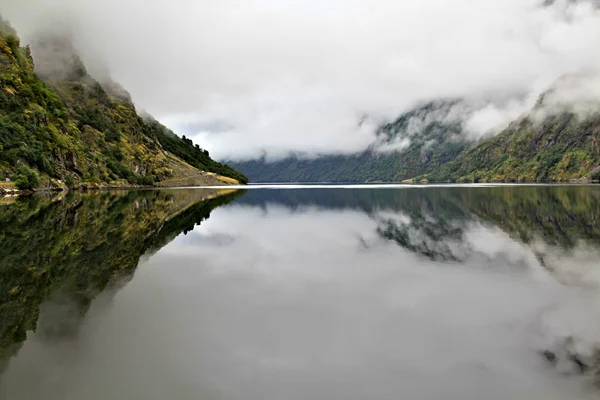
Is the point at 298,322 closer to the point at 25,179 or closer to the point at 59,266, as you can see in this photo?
the point at 59,266

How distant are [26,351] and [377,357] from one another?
9.39 metres

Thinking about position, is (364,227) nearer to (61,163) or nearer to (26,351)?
(26,351)

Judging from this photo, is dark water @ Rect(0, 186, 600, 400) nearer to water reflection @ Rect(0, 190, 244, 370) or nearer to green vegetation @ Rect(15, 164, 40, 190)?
water reflection @ Rect(0, 190, 244, 370)

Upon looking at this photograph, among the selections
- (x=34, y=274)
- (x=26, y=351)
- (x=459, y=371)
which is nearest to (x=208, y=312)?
(x=26, y=351)

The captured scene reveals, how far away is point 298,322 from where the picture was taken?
13.6 metres

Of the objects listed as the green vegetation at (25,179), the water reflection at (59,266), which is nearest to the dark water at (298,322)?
the water reflection at (59,266)

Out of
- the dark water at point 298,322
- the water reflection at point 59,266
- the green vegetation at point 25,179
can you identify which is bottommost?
the water reflection at point 59,266

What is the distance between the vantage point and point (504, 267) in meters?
22.6

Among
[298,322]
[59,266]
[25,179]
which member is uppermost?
[25,179]

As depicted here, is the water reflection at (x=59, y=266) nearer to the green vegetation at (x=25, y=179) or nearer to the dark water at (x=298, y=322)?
the dark water at (x=298, y=322)

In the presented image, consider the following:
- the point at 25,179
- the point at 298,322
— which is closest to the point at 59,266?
the point at 298,322

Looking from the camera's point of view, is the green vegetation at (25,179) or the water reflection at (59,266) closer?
the water reflection at (59,266)

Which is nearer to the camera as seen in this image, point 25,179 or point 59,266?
point 59,266

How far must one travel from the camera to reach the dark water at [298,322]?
951 cm
